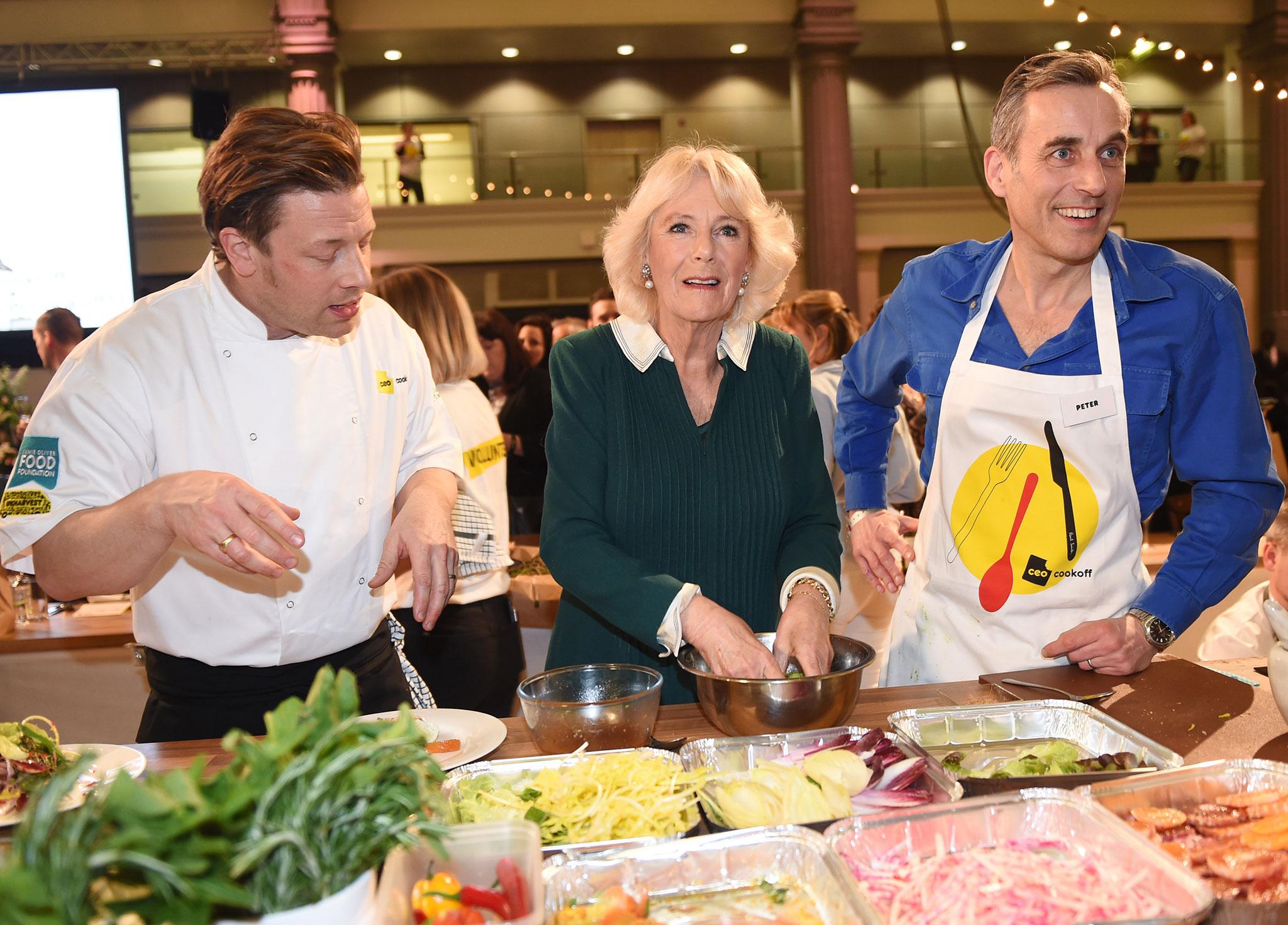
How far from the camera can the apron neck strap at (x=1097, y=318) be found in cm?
184

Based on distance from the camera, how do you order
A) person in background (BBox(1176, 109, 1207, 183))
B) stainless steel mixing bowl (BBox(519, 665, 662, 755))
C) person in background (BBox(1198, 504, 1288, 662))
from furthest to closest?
person in background (BBox(1176, 109, 1207, 183)) < person in background (BBox(1198, 504, 1288, 662)) < stainless steel mixing bowl (BBox(519, 665, 662, 755))

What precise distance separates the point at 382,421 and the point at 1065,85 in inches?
53.5

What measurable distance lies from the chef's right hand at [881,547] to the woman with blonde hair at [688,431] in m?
0.12

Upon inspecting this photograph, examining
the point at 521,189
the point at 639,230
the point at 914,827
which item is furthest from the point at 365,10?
the point at 914,827

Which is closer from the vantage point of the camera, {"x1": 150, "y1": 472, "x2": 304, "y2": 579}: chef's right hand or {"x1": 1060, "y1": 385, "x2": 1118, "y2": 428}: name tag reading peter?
{"x1": 150, "y1": 472, "x2": 304, "y2": 579}: chef's right hand

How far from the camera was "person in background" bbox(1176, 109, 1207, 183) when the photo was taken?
13.5m

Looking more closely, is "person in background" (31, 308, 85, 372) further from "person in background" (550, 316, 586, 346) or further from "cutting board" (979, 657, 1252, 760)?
"cutting board" (979, 657, 1252, 760)

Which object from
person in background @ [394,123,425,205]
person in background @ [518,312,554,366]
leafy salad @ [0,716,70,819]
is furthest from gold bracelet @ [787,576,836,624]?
person in background @ [394,123,425,205]

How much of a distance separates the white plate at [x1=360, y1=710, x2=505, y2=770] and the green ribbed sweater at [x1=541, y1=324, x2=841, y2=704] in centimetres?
28

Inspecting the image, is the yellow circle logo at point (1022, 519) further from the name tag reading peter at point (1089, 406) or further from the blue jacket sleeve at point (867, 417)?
the blue jacket sleeve at point (867, 417)

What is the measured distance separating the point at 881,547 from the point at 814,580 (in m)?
0.31

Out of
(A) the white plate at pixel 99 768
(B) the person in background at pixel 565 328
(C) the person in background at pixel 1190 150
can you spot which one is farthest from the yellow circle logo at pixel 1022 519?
(C) the person in background at pixel 1190 150

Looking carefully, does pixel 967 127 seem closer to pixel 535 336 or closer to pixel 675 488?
pixel 535 336

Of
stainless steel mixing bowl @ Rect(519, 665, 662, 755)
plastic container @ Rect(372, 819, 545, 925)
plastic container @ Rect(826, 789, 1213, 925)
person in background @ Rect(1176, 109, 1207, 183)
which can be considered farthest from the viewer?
person in background @ Rect(1176, 109, 1207, 183)
